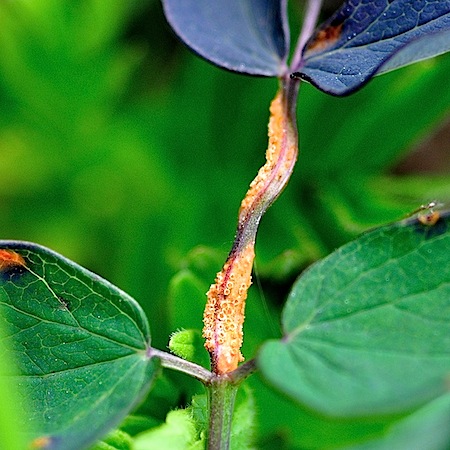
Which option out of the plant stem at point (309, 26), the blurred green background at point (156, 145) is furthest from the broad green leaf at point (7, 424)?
the blurred green background at point (156, 145)

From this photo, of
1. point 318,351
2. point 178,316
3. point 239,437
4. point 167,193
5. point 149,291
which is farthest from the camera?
point 167,193

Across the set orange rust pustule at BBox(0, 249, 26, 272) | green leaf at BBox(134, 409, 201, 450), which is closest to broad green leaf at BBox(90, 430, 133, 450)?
green leaf at BBox(134, 409, 201, 450)

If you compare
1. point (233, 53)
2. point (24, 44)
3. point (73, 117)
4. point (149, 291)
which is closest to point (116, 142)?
point (73, 117)

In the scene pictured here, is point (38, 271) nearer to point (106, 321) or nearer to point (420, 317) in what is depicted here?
point (106, 321)

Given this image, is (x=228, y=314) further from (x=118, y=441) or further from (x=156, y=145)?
(x=156, y=145)

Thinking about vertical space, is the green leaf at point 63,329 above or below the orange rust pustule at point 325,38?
below

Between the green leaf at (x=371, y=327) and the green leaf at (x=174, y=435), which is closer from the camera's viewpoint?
the green leaf at (x=371, y=327)

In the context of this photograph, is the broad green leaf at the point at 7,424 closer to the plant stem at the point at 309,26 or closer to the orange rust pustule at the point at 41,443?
the orange rust pustule at the point at 41,443
